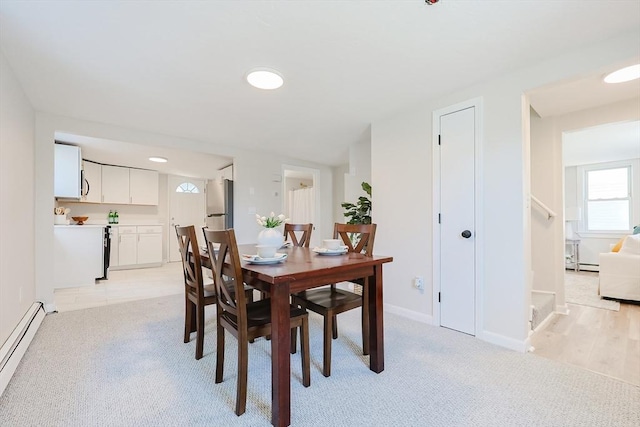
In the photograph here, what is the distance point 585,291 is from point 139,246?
7.53 meters

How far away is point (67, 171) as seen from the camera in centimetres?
390

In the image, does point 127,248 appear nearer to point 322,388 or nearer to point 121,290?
point 121,290

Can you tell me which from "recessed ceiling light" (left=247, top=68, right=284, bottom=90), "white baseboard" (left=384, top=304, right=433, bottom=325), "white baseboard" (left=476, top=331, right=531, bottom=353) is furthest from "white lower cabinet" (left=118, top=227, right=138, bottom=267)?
"white baseboard" (left=476, top=331, right=531, bottom=353)

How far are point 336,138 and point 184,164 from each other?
3.00 m

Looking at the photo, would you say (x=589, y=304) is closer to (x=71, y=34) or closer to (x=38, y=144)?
(x=71, y=34)

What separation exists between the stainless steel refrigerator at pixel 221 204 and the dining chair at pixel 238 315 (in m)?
2.84

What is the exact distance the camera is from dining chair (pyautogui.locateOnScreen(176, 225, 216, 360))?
189cm

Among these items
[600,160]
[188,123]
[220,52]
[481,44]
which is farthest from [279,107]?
[600,160]

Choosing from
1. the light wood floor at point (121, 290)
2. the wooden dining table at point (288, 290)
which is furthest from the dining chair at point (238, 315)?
the light wood floor at point (121, 290)

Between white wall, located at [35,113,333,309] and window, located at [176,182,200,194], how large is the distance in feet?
9.57

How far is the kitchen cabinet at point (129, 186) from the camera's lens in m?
5.41

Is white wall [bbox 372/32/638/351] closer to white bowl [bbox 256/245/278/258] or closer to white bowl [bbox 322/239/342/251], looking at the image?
white bowl [bbox 322/239/342/251]

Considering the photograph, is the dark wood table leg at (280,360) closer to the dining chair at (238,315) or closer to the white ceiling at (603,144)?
the dining chair at (238,315)

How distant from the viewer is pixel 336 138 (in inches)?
156
